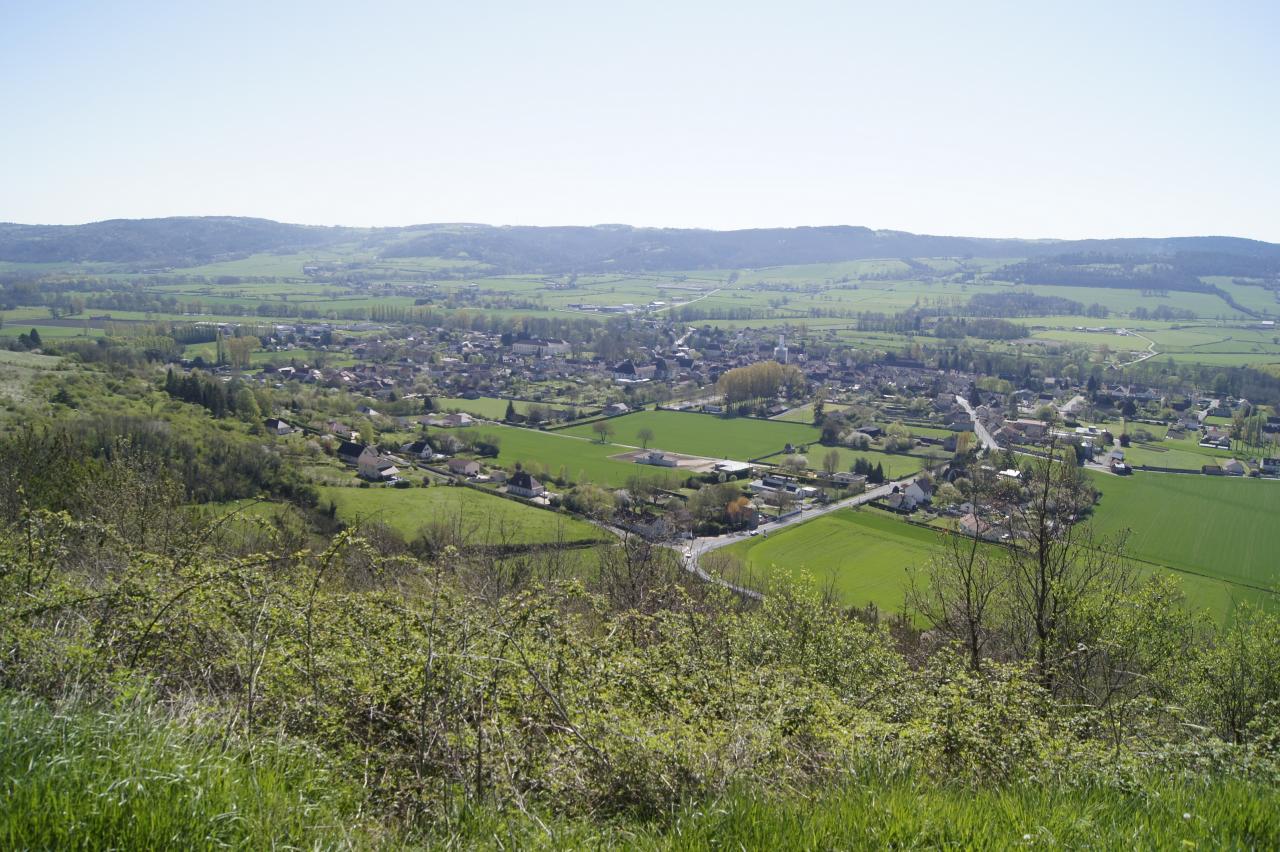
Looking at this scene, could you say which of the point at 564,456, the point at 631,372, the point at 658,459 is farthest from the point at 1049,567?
the point at 631,372

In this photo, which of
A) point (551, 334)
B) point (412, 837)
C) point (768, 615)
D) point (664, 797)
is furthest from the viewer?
point (551, 334)

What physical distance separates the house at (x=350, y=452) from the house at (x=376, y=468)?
64 cm

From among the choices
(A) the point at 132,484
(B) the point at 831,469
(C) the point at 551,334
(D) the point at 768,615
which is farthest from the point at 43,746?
(C) the point at 551,334

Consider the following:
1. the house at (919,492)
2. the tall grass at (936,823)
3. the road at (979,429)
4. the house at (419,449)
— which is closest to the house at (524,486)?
the house at (419,449)

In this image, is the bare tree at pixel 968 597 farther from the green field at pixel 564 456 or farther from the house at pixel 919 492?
the green field at pixel 564 456

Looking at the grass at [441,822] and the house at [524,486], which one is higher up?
the grass at [441,822]

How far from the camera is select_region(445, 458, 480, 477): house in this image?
47.9 metres

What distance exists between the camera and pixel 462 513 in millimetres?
37375

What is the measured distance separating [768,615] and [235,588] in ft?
30.5

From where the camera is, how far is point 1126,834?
12.3 ft

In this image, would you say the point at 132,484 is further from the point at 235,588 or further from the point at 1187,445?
the point at 1187,445

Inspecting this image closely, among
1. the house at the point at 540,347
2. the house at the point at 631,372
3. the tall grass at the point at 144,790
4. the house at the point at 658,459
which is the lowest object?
the house at the point at 658,459

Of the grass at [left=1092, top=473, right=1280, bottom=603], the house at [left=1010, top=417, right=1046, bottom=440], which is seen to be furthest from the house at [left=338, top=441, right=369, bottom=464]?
the house at [left=1010, top=417, right=1046, bottom=440]

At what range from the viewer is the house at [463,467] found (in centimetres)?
4788
